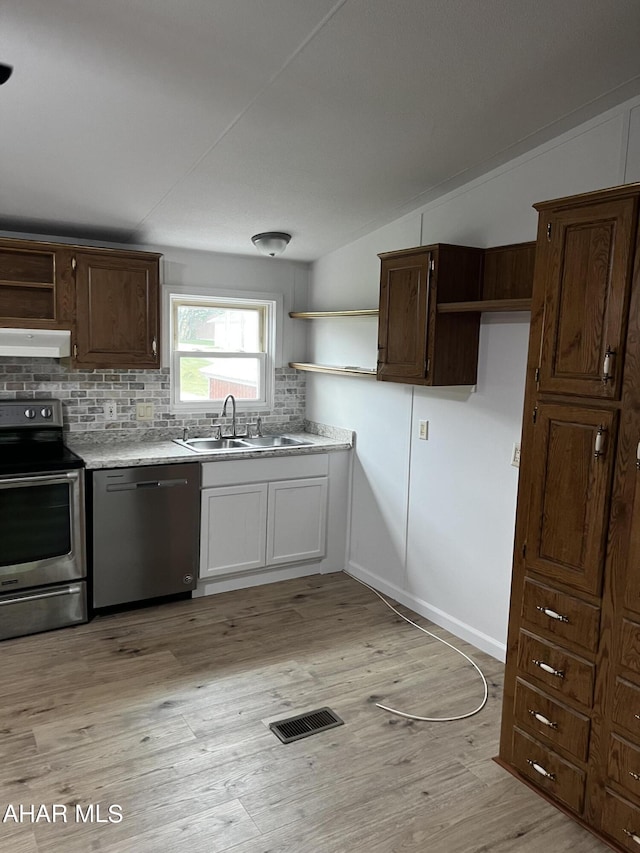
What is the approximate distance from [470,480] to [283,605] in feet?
4.46

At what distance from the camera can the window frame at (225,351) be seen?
412 centimetres

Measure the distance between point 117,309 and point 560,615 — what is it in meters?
2.80

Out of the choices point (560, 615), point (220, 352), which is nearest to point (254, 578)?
point (220, 352)

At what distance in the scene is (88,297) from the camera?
11.4 feet

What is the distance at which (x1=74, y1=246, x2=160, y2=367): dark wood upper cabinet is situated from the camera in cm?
348

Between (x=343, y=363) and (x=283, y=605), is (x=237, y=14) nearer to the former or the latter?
(x=343, y=363)

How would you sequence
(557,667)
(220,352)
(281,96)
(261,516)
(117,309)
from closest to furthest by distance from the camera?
(557,667) → (281,96) → (117,309) → (261,516) → (220,352)

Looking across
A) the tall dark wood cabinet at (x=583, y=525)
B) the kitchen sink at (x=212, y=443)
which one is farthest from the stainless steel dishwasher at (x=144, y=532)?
the tall dark wood cabinet at (x=583, y=525)

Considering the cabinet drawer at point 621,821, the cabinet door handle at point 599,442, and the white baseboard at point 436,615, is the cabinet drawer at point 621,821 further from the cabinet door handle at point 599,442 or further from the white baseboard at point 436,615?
the cabinet door handle at point 599,442

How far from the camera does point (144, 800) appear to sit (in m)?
2.10

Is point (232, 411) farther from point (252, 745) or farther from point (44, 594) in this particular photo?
point (252, 745)

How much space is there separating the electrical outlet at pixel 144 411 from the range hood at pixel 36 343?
65cm

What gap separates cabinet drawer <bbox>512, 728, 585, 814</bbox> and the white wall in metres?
0.84

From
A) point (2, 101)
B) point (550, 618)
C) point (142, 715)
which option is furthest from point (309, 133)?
point (142, 715)
